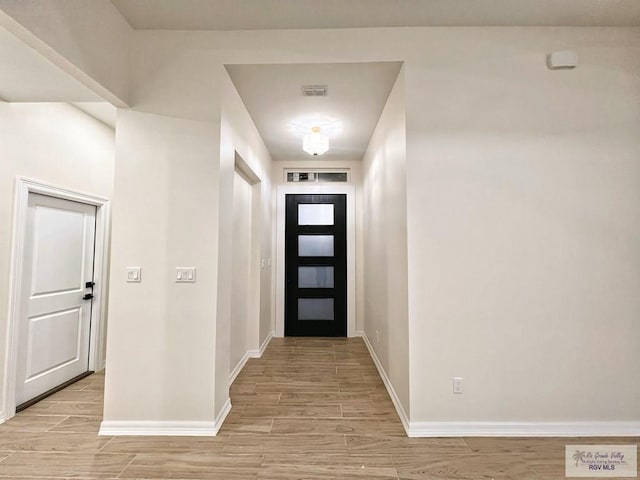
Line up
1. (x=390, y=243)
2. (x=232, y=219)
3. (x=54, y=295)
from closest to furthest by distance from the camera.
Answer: (x=232, y=219) → (x=390, y=243) → (x=54, y=295)

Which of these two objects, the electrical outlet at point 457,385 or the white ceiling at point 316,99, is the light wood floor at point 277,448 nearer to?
the electrical outlet at point 457,385

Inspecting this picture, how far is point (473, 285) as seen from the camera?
2365mm

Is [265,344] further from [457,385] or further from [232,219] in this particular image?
[457,385]

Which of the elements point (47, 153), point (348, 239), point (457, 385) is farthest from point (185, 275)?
point (348, 239)

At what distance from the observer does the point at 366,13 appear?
7.61 ft

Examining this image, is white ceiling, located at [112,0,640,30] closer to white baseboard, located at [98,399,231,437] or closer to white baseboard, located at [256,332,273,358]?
white baseboard, located at [98,399,231,437]

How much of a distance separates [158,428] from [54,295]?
1800 mm

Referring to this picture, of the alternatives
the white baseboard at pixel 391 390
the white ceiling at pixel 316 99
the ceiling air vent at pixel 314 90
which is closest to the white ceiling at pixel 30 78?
the white ceiling at pixel 316 99

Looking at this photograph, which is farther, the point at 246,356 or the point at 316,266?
the point at 316,266

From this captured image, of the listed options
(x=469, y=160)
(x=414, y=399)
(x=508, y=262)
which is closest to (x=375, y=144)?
(x=469, y=160)

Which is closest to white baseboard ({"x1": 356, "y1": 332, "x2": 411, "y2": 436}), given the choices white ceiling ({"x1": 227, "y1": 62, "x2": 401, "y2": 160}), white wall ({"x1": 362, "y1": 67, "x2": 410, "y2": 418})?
white wall ({"x1": 362, "y1": 67, "x2": 410, "y2": 418})

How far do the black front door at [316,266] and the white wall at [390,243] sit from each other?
0.82m

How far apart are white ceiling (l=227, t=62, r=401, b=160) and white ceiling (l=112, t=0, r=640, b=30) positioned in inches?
11.8

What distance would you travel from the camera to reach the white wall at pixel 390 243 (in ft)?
8.21
